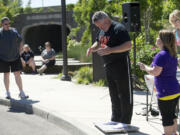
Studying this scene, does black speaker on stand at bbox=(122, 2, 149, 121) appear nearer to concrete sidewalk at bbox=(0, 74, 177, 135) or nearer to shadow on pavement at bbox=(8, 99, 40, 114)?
concrete sidewalk at bbox=(0, 74, 177, 135)

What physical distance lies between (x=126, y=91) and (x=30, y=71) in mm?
10961

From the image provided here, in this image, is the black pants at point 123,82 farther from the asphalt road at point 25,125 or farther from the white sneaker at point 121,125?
the asphalt road at point 25,125

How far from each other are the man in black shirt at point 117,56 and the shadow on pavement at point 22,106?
2.82 m

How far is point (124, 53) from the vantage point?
5.26 meters

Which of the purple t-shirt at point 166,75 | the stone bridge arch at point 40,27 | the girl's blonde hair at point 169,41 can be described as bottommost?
the stone bridge arch at point 40,27

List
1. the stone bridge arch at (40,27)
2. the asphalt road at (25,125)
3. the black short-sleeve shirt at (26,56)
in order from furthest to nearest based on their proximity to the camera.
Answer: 1. the stone bridge arch at (40,27)
2. the black short-sleeve shirt at (26,56)
3. the asphalt road at (25,125)

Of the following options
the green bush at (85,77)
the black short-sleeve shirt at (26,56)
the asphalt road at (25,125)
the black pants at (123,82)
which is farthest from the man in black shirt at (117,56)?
the black short-sleeve shirt at (26,56)

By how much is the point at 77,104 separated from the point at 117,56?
9.05ft

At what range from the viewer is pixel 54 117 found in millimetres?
6699

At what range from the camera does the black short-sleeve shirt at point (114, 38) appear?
5.12m

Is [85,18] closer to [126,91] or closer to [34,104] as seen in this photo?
[34,104]

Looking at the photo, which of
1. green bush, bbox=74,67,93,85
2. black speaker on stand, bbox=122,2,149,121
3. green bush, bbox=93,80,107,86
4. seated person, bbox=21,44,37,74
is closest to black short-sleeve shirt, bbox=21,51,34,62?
seated person, bbox=21,44,37,74

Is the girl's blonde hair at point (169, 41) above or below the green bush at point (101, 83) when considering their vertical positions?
above

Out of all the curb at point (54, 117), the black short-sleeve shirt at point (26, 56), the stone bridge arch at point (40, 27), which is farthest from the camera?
the stone bridge arch at point (40, 27)
